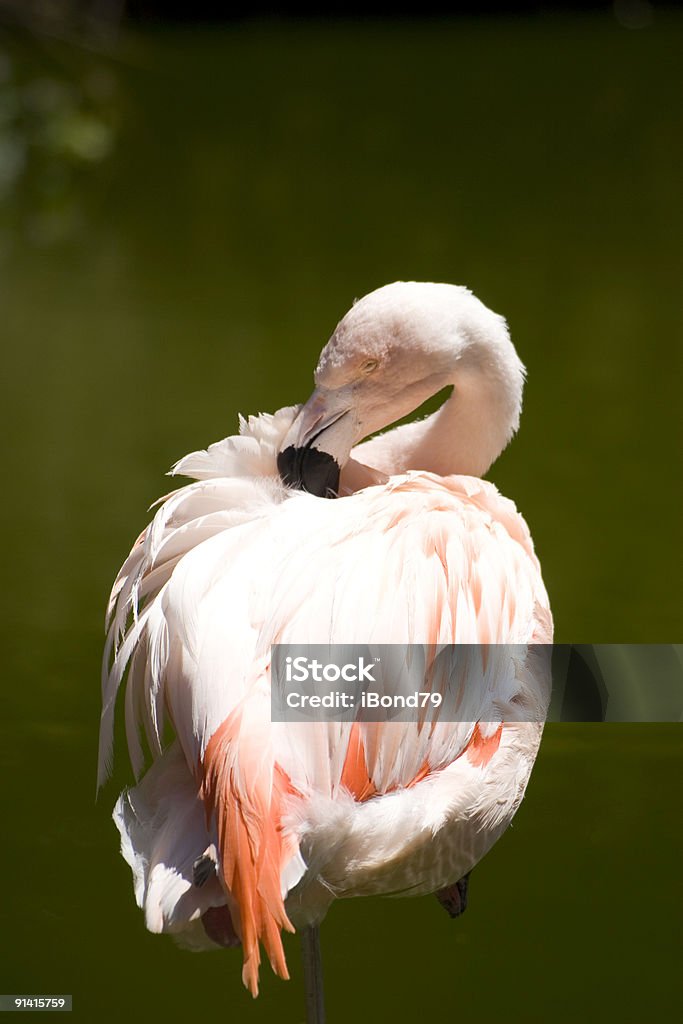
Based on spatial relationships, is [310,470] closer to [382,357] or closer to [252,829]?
[382,357]

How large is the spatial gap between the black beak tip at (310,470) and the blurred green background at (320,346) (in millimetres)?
669

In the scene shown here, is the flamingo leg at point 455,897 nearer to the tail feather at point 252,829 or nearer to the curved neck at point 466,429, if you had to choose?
the tail feather at point 252,829

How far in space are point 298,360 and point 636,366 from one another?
39.4 inches

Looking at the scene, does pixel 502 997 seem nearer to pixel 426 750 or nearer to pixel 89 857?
pixel 426 750

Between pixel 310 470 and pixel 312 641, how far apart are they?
422mm

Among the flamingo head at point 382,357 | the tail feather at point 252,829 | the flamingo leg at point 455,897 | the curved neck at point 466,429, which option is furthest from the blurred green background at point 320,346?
the flamingo head at point 382,357

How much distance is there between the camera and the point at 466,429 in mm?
2084

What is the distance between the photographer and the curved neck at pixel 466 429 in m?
2.05

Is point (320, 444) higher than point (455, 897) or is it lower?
higher

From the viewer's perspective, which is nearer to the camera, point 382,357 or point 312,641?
point 312,641

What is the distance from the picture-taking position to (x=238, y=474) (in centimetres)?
183
